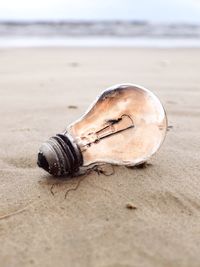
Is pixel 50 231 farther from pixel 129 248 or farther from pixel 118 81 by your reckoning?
pixel 118 81

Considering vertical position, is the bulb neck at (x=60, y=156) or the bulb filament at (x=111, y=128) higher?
the bulb filament at (x=111, y=128)

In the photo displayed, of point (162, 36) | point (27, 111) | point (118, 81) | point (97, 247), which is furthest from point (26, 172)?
point (162, 36)

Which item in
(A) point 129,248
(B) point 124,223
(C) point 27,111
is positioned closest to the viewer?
(A) point 129,248

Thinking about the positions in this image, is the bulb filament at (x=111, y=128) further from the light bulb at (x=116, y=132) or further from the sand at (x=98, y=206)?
the sand at (x=98, y=206)

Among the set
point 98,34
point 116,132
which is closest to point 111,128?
point 116,132

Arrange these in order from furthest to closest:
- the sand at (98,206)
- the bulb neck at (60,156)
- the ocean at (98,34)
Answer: the ocean at (98,34) → the bulb neck at (60,156) → the sand at (98,206)

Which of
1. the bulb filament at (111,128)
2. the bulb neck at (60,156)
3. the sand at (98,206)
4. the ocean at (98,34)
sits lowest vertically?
the ocean at (98,34)

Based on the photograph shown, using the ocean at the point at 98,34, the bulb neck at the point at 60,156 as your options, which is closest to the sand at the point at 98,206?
the bulb neck at the point at 60,156
